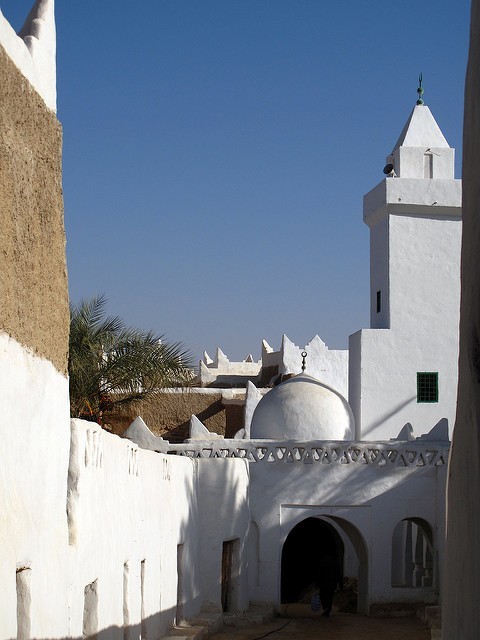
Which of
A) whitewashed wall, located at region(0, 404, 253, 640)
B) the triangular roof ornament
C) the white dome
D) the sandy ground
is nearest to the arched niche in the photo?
the white dome

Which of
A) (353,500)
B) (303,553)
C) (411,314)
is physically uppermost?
(411,314)

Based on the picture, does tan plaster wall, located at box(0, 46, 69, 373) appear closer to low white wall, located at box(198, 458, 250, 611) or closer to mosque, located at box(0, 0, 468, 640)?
mosque, located at box(0, 0, 468, 640)

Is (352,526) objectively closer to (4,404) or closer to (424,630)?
(424,630)

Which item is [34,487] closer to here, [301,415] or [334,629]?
[334,629]

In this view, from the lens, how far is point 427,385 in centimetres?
2467

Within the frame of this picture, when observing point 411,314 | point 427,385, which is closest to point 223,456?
point 427,385

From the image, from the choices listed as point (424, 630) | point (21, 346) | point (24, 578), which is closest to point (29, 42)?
point (21, 346)

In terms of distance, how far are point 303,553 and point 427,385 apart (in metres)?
7.50

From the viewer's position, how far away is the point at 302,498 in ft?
66.6

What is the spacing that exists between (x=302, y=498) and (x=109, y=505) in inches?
414

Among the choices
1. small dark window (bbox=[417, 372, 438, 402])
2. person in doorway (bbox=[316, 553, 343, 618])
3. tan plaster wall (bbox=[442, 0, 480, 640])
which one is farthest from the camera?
small dark window (bbox=[417, 372, 438, 402])

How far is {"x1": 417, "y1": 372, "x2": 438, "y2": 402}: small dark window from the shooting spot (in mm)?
24609

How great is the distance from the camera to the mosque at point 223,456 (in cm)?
735

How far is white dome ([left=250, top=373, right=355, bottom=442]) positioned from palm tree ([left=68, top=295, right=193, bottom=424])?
2080 millimetres
